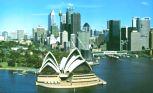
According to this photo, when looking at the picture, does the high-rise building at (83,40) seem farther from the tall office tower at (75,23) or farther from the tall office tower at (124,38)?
the tall office tower at (124,38)

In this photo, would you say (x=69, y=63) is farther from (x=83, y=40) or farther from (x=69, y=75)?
(x=83, y=40)

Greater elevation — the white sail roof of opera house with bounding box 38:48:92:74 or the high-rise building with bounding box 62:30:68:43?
the high-rise building with bounding box 62:30:68:43

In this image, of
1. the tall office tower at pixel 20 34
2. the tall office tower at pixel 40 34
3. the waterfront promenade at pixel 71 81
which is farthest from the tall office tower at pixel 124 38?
the waterfront promenade at pixel 71 81

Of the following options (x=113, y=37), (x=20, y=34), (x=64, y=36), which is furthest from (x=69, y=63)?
(x=113, y=37)

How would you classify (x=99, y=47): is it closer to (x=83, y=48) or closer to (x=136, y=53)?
(x=136, y=53)

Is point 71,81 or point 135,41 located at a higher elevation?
point 135,41

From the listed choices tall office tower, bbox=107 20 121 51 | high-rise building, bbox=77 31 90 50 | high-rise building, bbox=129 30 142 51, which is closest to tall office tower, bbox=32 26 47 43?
high-rise building, bbox=77 31 90 50

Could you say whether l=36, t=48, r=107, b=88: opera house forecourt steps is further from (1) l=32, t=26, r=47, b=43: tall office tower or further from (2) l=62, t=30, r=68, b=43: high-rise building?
(1) l=32, t=26, r=47, b=43: tall office tower
